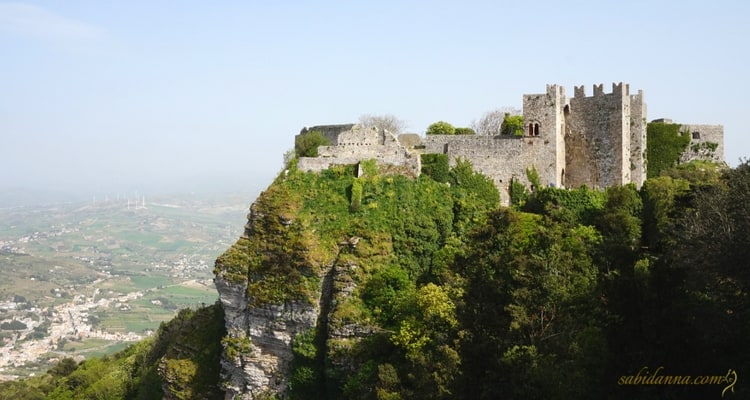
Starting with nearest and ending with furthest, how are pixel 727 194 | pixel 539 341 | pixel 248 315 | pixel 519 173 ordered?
pixel 727 194, pixel 539 341, pixel 248 315, pixel 519 173

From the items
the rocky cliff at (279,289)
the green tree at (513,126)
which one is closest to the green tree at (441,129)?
the green tree at (513,126)

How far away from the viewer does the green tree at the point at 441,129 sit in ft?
155

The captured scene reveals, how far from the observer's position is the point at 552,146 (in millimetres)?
38969

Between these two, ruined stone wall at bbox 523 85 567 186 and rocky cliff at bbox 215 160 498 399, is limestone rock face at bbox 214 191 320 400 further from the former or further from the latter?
ruined stone wall at bbox 523 85 567 186

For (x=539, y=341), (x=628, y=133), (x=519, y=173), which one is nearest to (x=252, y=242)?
(x=519, y=173)

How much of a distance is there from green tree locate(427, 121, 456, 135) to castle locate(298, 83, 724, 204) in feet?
20.9

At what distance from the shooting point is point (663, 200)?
34.0 meters

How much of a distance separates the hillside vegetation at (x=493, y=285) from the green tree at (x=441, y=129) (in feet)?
25.4

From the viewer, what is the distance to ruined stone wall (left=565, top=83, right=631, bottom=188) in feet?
126

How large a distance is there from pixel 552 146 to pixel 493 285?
45.2 ft

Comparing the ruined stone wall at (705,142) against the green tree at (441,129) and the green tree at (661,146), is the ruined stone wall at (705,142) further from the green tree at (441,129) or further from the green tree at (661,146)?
the green tree at (441,129)

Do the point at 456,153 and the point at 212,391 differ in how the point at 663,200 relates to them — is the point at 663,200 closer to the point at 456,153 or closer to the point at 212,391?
the point at 456,153

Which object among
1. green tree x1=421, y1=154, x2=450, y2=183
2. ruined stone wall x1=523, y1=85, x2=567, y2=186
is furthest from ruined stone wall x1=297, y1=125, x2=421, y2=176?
ruined stone wall x1=523, y1=85, x2=567, y2=186

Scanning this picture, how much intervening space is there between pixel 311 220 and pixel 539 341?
51.4 ft
